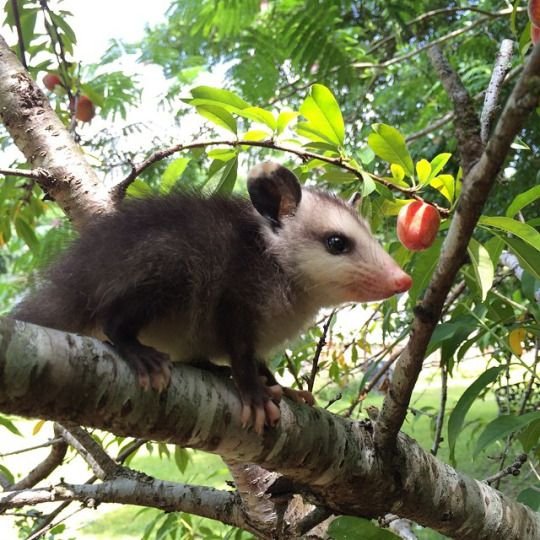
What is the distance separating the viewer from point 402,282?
4.77 feet

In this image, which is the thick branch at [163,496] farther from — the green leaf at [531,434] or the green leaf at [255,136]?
the green leaf at [255,136]

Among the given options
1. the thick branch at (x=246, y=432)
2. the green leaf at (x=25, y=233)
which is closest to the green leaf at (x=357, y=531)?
the thick branch at (x=246, y=432)

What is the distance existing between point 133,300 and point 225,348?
24cm

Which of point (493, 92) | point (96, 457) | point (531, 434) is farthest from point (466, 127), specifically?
point (96, 457)

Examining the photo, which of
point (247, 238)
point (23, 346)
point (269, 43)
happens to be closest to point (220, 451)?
point (23, 346)

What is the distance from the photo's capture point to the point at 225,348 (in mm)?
1416

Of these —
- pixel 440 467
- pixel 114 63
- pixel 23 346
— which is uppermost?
pixel 114 63

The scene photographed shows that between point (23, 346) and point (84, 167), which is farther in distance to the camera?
point (84, 167)

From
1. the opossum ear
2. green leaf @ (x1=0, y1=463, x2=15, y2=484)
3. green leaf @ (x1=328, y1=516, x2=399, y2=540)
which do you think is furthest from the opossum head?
green leaf @ (x1=0, y1=463, x2=15, y2=484)

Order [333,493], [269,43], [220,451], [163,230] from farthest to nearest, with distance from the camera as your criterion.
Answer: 1. [269,43]
2. [163,230]
3. [333,493]
4. [220,451]

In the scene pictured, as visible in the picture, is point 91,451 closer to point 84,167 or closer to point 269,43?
point 84,167

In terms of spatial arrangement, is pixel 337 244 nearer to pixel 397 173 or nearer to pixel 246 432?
pixel 397 173

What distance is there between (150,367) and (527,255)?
0.77m

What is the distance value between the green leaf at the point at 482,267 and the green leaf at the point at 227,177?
642 mm
